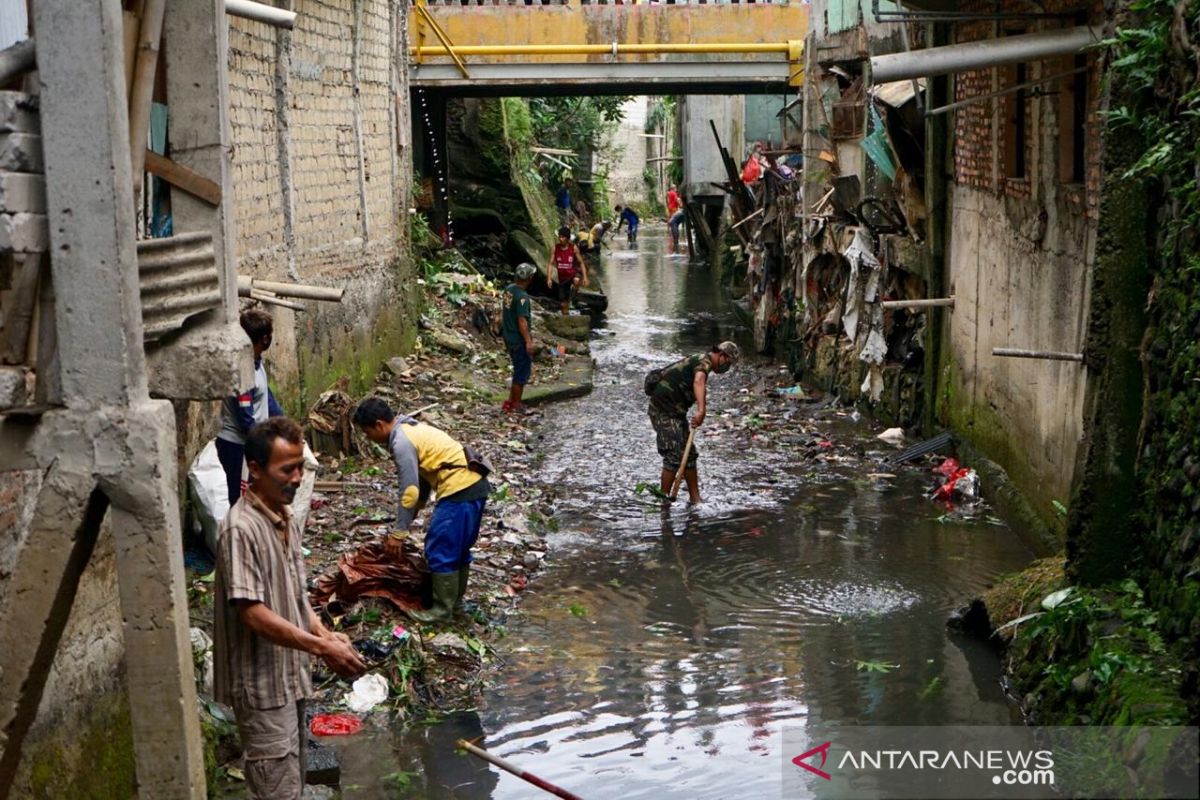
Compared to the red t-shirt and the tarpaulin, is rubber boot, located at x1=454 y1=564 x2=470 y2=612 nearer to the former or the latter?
the tarpaulin

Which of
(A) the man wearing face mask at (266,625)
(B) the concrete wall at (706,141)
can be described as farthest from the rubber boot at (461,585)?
(B) the concrete wall at (706,141)

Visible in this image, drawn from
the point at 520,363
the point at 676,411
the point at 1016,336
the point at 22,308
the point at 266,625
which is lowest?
the point at 676,411

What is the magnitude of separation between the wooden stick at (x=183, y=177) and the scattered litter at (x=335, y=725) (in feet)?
8.62

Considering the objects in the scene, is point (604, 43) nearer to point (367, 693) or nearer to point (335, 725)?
point (367, 693)

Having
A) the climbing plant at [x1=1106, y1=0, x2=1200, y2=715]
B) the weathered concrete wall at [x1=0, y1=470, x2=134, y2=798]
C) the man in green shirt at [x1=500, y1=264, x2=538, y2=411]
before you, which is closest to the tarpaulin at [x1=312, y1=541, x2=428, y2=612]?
the weathered concrete wall at [x1=0, y1=470, x2=134, y2=798]

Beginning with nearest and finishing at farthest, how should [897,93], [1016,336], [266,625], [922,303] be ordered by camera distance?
[266,625]
[1016,336]
[922,303]
[897,93]

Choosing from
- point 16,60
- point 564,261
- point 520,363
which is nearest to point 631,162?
point 564,261

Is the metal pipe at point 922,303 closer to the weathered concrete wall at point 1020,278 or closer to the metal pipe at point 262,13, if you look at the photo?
the weathered concrete wall at point 1020,278

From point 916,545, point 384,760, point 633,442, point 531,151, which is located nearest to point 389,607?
point 384,760

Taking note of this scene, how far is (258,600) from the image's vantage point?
4.44 meters

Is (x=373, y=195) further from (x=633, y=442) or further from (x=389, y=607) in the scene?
(x=389, y=607)

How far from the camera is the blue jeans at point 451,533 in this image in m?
7.38

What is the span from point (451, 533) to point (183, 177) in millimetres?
2963

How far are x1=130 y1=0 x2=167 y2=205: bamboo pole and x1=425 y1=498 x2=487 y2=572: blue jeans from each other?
3149 millimetres
